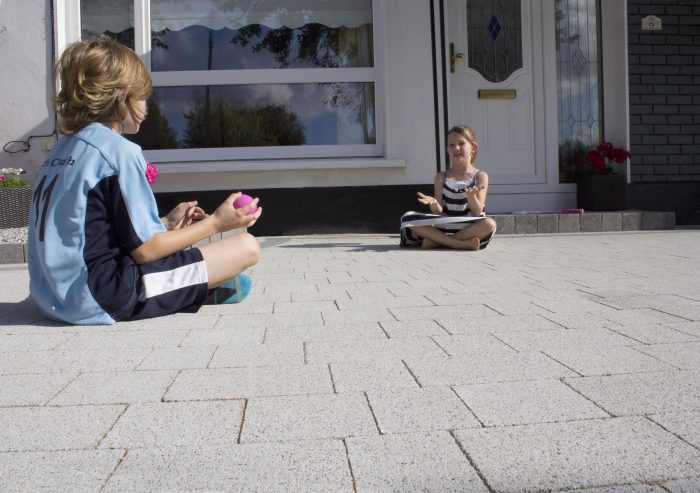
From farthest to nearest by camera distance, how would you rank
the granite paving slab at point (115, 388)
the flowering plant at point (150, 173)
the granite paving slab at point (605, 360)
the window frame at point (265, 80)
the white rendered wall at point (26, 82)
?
1. the window frame at point (265, 80)
2. the white rendered wall at point (26, 82)
3. the flowering plant at point (150, 173)
4. the granite paving slab at point (605, 360)
5. the granite paving slab at point (115, 388)

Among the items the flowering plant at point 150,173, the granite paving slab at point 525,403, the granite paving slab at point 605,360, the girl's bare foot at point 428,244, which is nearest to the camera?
the granite paving slab at point 525,403

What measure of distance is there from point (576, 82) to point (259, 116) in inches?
136

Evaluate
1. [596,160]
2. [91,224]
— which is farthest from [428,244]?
[91,224]

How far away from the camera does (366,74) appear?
639cm

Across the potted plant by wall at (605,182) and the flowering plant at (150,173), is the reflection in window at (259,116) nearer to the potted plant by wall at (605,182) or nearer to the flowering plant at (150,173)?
the potted plant by wall at (605,182)

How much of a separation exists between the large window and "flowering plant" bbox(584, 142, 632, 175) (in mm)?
2248

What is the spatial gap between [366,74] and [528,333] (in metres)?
4.75

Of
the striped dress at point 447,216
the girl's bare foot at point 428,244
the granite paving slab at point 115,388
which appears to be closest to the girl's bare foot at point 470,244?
the striped dress at point 447,216

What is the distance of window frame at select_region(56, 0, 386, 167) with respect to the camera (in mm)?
6145

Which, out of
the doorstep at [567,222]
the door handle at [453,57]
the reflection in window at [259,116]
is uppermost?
the door handle at [453,57]

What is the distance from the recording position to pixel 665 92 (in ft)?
22.8

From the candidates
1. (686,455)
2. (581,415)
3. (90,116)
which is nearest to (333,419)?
(581,415)

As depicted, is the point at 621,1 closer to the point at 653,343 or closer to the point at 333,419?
the point at 653,343

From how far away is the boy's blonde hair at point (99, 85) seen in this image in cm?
230
